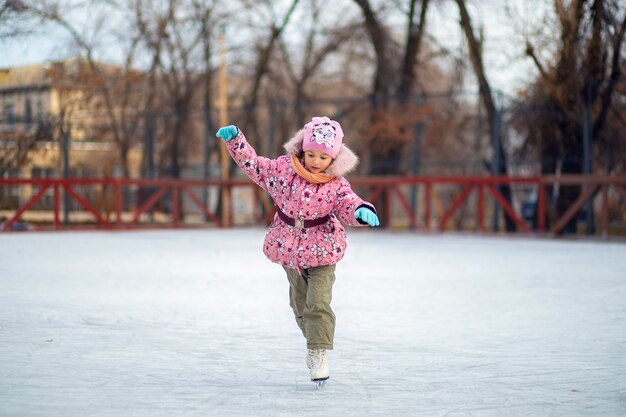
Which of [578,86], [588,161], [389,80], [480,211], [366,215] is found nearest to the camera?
[366,215]

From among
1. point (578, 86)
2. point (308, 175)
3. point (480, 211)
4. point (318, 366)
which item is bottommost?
point (480, 211)

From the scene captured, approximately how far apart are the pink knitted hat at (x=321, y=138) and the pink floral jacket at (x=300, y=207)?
70 millimetres

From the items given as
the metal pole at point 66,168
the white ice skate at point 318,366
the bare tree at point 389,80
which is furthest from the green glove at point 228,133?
the bare tree at point 389,80

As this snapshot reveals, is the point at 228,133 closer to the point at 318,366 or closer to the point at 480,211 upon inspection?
the point at 318,366

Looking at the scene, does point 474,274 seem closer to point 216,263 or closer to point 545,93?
point 216,263

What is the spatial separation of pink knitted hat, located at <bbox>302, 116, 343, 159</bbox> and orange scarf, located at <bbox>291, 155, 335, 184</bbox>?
0.08 metres

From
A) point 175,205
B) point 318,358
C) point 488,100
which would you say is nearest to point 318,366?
point 318,358

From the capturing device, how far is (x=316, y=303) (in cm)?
438

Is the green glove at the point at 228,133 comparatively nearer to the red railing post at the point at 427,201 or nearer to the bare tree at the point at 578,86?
the bare tree at the point at 578,86

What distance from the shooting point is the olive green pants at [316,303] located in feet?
14.3

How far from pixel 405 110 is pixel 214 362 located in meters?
16.1

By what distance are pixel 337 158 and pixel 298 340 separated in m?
1.60

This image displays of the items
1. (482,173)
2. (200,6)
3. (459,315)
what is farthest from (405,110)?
(459,315)

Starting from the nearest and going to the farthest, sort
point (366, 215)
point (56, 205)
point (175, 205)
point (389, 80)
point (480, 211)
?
1. point (366, 215)
2. point (480, 211)
3. point (56, 205)
4. point (175, 205)
5. point (389, 80)
